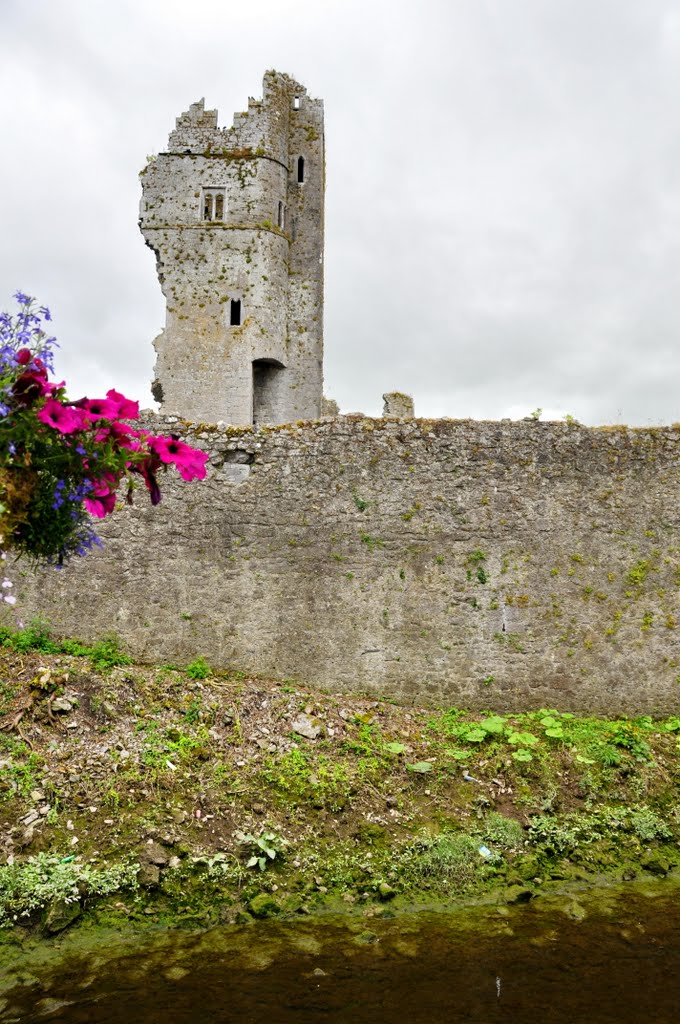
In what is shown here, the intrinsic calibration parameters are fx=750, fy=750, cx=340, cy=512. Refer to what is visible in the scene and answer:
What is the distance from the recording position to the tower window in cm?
2759

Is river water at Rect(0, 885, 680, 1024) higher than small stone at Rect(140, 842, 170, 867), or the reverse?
small stone at Rect(140, 842, 170, 867)

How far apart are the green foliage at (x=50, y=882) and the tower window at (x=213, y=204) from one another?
2509 cm

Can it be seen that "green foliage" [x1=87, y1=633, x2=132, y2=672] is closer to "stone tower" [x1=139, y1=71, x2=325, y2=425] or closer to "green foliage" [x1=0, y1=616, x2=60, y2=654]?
"green foliage" [x1=0, y1=616, x2=60, y2=654]

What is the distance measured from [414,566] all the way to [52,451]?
7539 millimetres

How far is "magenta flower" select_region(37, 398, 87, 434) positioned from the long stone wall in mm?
7243

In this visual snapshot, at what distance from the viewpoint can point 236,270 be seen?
27406mm

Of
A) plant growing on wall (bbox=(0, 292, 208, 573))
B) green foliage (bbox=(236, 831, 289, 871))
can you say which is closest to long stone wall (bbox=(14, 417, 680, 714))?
green foliage (bbox=(236, 831, 289, 871))

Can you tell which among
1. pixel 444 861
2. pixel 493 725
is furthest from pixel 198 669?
pixel 444 861

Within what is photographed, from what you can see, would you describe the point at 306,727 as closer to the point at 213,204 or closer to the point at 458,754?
the point at 458,754

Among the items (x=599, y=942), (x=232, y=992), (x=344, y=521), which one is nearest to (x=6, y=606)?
(x=344, y=521)

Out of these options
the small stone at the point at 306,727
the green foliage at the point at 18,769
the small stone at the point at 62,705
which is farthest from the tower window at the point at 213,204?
the green foliage at the point at 18,769

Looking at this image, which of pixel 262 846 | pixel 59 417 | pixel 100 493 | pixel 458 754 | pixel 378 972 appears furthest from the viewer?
pixel 458 754

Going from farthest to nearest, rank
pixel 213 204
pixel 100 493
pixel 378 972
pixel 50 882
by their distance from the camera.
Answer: pixel 213 204 < pixel 50 882 < pixel 378 972 < pixel 100 493

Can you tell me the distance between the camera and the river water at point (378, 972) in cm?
535
